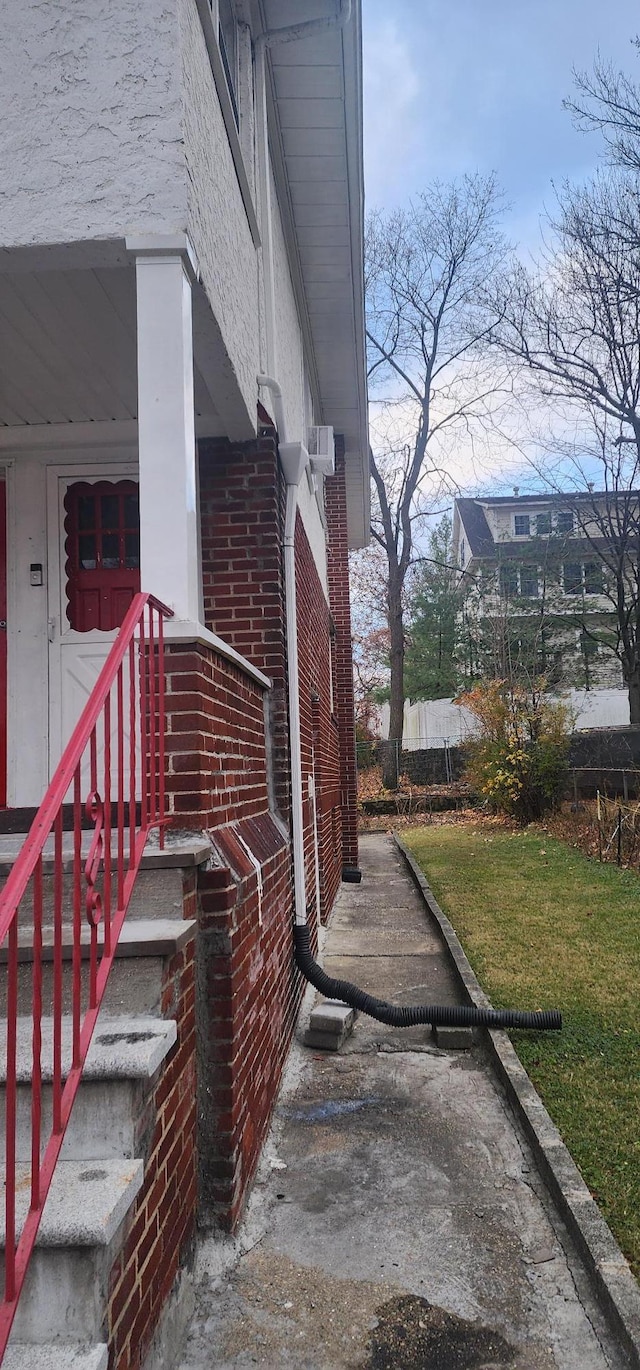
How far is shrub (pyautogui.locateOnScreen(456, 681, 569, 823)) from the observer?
547 inches

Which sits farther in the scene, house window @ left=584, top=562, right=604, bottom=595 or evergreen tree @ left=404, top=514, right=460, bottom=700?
evergreen tree @ left=404, top=514, right=460, bottom=700

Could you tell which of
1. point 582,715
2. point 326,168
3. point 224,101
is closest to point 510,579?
point 582,715

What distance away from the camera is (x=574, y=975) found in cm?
571

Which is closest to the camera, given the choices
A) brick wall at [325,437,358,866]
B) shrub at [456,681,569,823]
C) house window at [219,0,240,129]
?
house window at [219,0,240,129]

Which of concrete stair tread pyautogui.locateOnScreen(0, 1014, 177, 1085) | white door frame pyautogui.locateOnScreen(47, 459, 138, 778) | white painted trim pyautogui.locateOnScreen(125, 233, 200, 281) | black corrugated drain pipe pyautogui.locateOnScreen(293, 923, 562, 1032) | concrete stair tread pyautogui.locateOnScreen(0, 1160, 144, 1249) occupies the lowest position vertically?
black corrugated drain pipe pyautogui.locateOnScreen(293, 923, 562, 1032)

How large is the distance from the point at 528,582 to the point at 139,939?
24463 millimetres

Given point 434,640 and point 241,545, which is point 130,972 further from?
point 434,640

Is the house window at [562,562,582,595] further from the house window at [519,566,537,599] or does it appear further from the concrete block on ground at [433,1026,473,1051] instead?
the concrete block on ground at [433,1026,473,1051]

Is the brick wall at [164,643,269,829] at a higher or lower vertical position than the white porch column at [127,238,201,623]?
lower

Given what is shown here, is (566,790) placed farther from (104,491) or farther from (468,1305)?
(468,1305)

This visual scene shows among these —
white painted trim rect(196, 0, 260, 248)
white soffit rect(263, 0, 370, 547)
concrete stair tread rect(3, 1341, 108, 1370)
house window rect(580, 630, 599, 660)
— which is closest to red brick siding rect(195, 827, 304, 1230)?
concrete stair tread rect(3, 1341, 108, 1370)

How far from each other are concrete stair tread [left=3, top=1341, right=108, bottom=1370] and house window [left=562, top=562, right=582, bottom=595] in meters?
23.8

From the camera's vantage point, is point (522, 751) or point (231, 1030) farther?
point (522, 751)

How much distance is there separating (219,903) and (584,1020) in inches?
113
